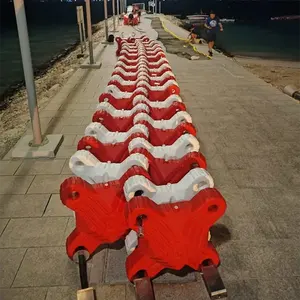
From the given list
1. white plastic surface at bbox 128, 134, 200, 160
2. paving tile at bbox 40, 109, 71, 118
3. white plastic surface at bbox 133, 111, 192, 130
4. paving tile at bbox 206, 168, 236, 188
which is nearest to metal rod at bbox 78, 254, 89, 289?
white plastic surface at bbox 128, 134, 200, 160

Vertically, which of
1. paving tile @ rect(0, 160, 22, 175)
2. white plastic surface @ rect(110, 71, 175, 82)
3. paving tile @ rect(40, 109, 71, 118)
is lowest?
paving tile @ rect(40, 109, 71, 118)

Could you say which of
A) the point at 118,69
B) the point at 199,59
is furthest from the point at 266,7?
the point at 118,69

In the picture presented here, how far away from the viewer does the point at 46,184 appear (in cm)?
400

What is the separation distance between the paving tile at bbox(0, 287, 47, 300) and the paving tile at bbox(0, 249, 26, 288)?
73 millimetres

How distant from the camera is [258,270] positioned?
2760 mm

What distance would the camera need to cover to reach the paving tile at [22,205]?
344cm

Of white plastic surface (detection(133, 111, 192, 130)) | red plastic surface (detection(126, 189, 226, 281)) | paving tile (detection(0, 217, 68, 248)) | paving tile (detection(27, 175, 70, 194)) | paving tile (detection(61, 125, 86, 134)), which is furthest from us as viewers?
paving tile (detection(61, 125, 86, 134))

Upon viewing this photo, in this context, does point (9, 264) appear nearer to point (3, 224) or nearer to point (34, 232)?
point (34, 232)

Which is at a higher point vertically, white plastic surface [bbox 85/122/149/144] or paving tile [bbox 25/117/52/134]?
white plastic surface [bbox 85/122/149/144]

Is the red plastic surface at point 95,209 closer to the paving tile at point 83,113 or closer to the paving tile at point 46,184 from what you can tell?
the paving tile at point 46,184

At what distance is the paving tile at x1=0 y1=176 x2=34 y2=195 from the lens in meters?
3.86

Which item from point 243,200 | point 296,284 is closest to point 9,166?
point 243,200

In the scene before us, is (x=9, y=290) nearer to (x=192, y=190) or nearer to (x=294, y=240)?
(x=192, y=190)

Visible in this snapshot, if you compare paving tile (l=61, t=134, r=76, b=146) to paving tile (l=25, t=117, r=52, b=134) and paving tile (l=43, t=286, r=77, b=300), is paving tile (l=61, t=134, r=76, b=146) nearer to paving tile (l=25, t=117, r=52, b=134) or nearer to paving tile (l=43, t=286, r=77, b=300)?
paving tile (l=25, t=117, r=52, b=134)
